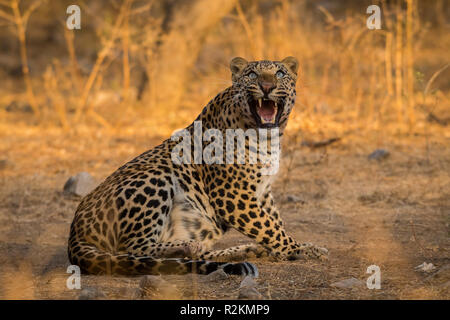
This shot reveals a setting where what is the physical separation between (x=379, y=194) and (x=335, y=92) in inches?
230

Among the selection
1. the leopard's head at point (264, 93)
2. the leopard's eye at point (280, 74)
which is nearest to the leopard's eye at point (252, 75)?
the leopard's head at point (264, 93)

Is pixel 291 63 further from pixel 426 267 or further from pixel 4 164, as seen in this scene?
pixel 4 164

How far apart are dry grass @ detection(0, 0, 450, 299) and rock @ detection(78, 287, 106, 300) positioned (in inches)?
6.6

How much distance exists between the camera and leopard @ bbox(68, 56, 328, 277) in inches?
225

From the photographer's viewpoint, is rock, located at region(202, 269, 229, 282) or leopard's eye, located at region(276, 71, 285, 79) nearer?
rock, located at region(202, 269, 229, 282)

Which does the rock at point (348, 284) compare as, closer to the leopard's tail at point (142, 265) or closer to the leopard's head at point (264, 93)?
the leopard's tail at point (142, 265)

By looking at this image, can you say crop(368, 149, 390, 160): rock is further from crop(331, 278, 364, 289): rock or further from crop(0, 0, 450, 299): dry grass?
crop(331, 278, 364, 289): rock

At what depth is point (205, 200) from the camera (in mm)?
6137

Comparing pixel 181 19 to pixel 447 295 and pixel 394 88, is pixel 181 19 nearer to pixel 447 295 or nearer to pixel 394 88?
pixel 394 88

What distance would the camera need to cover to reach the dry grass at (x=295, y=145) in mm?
5605

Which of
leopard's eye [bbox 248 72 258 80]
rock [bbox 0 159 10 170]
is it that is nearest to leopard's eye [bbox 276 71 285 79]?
leopard's eye [bbox 248 72 258 80]

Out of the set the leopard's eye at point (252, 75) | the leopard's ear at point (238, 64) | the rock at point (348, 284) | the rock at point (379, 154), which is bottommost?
the rock at point (348, 284)
